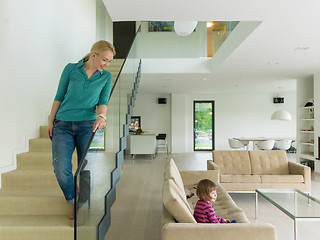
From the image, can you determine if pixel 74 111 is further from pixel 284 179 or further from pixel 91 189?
pixel 284 179

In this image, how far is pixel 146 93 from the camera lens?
14.1 meters

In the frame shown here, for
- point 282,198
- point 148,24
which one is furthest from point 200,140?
point 282,198

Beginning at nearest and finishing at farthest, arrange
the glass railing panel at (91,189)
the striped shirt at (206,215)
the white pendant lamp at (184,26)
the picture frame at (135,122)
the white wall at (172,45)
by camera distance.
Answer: the glass railing panel at (91,189) → the striped shirt at (206,215) → the white pendant lamp at (184,26) → the white wall at (172,45) → the picture frame at (135,122)

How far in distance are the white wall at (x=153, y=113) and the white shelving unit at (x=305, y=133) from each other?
258 inches

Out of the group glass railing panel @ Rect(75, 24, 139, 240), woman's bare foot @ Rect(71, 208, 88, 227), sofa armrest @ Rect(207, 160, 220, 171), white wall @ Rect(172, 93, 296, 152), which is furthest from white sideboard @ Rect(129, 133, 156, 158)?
woman's bare foot @ Rect(71, 208, 88, 227)

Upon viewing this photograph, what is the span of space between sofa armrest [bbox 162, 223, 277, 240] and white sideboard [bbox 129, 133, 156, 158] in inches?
349

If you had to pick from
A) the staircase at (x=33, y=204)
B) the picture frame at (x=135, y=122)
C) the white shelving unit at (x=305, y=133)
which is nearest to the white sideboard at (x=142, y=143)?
the picture frame at (x=135, y=122)

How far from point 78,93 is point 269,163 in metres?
4.70

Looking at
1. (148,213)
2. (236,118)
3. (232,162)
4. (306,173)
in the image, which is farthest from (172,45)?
(236,118)

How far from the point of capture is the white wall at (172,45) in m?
8.60

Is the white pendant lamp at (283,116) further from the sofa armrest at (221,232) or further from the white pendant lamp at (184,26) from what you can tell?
the sofa armrest at (221,232)

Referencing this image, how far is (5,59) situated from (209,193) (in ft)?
9.29

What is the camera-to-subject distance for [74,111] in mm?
2139

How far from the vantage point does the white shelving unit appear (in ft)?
29.4
